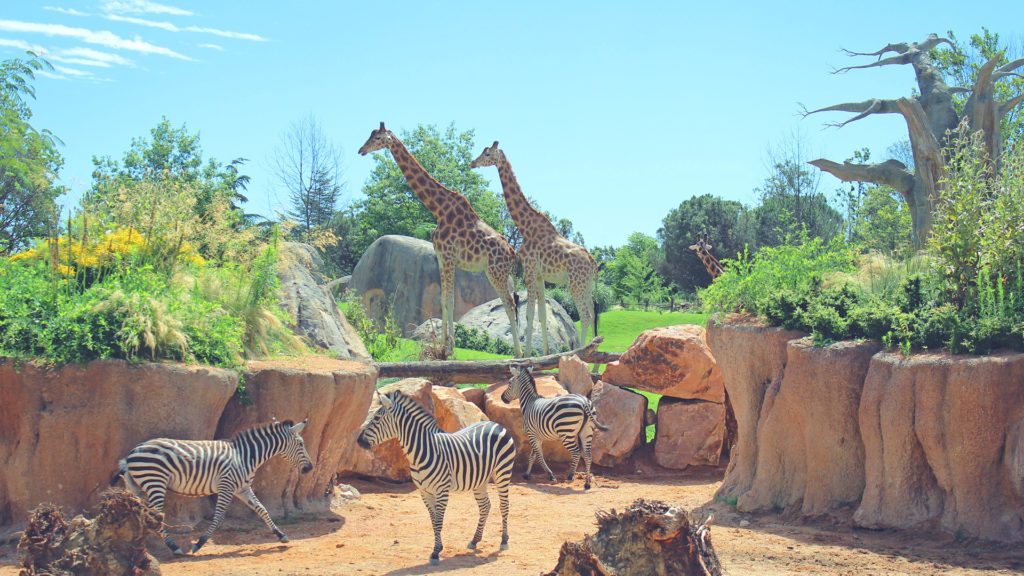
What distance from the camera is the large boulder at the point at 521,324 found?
76.6 ft

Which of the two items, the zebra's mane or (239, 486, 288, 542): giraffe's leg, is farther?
the zebra's mane

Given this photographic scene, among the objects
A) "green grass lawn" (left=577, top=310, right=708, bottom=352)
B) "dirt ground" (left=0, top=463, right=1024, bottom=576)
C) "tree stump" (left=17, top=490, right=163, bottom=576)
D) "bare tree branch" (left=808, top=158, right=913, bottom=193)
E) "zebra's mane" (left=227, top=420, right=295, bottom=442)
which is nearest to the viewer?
"tree stump" (left=17, top=490, right=163, bottom=576)

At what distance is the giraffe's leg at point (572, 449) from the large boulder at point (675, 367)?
6.19 ft

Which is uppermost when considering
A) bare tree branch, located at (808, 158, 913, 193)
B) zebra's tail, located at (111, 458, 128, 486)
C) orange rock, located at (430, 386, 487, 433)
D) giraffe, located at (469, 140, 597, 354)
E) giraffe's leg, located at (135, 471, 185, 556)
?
bare tree branch, located at (808, 158, 913, 193)

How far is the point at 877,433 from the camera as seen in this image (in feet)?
29.4

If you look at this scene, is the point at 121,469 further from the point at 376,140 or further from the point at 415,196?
the point at 415,196

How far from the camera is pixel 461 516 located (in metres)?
10.9

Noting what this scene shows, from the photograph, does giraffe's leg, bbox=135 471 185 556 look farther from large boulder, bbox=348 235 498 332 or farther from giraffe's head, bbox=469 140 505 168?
large boulder, bbox=348 235 498 332

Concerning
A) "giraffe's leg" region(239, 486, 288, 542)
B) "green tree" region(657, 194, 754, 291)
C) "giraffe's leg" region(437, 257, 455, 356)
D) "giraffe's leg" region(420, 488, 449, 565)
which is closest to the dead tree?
"giraffe's leg" region(437, 257, 455, 356)

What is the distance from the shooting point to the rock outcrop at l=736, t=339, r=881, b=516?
9469mm

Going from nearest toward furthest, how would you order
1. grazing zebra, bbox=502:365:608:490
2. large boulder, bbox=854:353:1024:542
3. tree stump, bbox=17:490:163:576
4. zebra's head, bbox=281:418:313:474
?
tree stump, bbox=17:490:163:576 → large boulder, bbox=854:353:1024:542 → zebra's head, bbox=281:418:313:474 → grazing zebra, bbox=502:365:608:490

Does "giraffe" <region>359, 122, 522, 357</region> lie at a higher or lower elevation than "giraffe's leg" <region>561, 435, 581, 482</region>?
higher

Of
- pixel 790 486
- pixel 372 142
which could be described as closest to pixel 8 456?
pixel 790 486

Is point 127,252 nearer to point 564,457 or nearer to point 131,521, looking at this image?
point 131,521
